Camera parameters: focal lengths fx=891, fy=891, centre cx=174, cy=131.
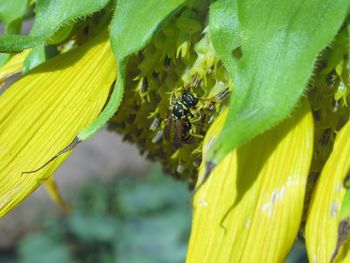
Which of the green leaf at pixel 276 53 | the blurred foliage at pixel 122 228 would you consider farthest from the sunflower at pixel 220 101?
the blurred foliage at pixel 122 228


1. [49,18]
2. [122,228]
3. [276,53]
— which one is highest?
[49,18]

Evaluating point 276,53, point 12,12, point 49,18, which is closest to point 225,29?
point 276,53

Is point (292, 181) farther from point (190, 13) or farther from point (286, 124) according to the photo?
point (190, 13)

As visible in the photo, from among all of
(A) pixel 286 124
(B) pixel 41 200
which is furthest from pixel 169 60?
(B) pixel 41 200

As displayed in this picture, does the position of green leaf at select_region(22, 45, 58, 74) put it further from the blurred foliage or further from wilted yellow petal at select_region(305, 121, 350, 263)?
the blurred foliage

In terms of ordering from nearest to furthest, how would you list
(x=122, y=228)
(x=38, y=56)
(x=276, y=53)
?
(x=276, y=53) < (x=38, y=56) < (x=122, y=228)

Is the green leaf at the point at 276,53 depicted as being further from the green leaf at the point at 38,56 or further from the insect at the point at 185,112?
the green leaf at the point at 38,56

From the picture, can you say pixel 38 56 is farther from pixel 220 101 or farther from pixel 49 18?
pixel 220 101
